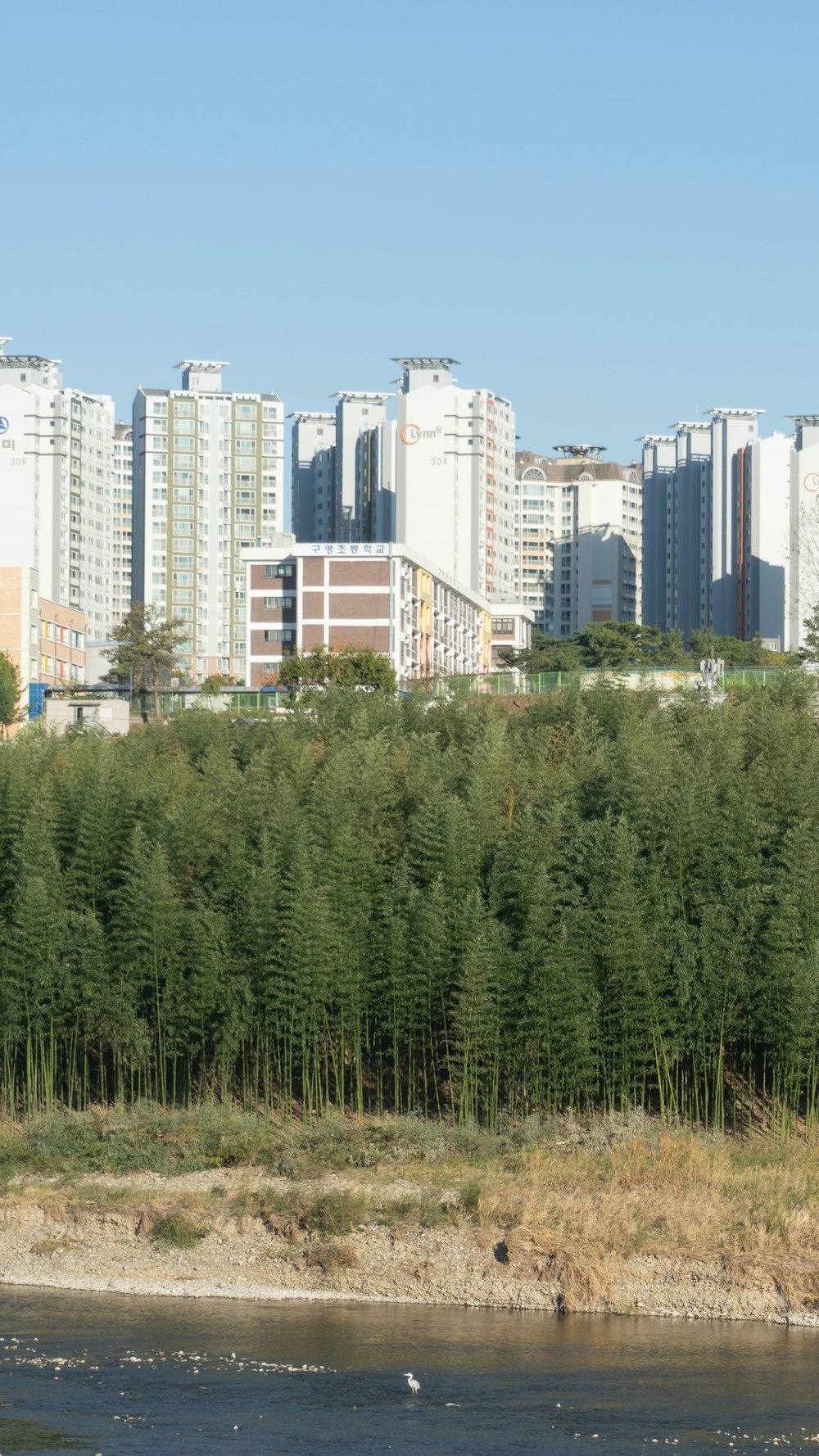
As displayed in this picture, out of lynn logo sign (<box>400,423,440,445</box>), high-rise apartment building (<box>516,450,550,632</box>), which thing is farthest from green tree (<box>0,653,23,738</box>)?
high-rise apartment building (<box>516,450,550,632</box>)

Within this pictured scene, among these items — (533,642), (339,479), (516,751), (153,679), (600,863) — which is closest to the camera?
(600,863)

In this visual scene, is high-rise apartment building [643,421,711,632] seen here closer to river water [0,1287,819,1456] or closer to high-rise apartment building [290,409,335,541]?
high-rise apartment building [290,409,335,541]

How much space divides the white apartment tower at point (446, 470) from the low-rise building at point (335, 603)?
25.2 meters

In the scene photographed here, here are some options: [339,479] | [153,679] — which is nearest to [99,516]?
[339,479]

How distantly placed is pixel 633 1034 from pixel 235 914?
6013mm

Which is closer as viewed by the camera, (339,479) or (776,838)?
(776,838)

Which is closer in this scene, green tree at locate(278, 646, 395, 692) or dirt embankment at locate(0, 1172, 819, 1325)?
dirt embankment at locate(0, 1172, 819, 1325)

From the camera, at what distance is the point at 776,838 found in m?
23.6

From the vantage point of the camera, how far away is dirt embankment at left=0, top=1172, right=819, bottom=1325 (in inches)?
709

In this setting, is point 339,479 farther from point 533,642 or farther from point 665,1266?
point 665,1266

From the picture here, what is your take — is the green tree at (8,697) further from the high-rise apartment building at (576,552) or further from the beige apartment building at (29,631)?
the high-rise apartment building at (576,552)

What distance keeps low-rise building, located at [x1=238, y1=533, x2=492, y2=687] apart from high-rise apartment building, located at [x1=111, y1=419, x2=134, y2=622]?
47520 millimetres

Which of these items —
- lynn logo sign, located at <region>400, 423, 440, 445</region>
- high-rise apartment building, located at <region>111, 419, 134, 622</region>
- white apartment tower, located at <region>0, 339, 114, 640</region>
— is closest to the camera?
lynn logo sign, located at <region>400, 423, 440, 445</region>

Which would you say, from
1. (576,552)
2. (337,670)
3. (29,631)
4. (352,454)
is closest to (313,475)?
(352,454)
